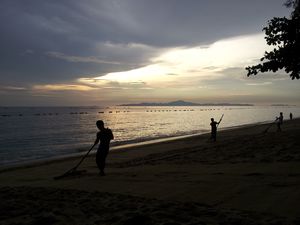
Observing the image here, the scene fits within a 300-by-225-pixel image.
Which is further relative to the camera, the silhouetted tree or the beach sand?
the silhouetted tree

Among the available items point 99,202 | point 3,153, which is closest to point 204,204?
point 99,202

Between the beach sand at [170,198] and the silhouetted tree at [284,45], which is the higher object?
the silhouetted tree at [284,45]

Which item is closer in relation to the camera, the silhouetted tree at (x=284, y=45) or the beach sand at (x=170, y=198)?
the beach sand at (x=170, y=198)

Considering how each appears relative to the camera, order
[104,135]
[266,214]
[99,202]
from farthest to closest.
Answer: [104,135]
[99,202]
[266,214]

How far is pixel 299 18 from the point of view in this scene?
13625 millimetres

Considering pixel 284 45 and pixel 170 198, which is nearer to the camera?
pixel 170 198

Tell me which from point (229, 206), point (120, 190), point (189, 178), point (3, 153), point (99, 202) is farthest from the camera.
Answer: point (3, 153)

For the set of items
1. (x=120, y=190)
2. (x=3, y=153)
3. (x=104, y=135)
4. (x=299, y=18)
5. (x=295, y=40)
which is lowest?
(x=3, y=153)

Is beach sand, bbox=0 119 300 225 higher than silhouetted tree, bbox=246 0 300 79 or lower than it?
lower

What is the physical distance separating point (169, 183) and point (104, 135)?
111 inches

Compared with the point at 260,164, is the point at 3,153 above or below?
below

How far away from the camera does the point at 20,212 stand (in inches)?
235

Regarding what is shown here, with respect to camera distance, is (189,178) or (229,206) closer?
(229,206)

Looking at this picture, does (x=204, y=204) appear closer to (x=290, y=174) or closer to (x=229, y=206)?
(x=229, y=206)
